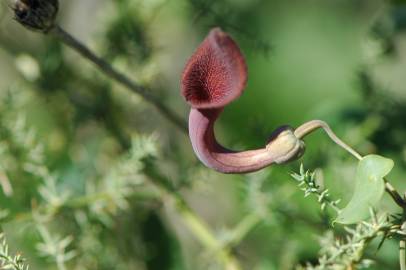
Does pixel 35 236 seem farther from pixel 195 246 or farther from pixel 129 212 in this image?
pixel 195 246

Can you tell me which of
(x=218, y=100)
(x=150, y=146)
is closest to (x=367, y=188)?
(x=218, y=100)

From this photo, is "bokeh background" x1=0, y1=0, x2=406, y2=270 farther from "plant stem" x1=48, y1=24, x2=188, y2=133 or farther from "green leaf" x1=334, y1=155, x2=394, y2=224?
"green leaf" x1=334, y1=155, x2=394, y2=224

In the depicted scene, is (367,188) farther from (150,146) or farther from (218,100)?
(150,146)

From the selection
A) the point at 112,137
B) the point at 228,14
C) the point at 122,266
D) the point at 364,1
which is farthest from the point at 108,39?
the point at 364,1

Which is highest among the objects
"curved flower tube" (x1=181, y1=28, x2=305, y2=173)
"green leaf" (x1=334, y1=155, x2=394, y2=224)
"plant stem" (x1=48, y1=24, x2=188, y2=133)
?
"plant stem" (x1=48, y1=24, x2=188, y2=133)

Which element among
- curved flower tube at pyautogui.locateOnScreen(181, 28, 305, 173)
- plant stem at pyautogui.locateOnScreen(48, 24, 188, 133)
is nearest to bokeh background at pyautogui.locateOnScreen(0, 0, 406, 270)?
plant stem at pyautogui.locateOnScreen(48, 24, 188, 133)

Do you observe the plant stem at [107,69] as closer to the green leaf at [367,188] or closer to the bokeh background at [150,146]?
the bokeh background at [150,146]
